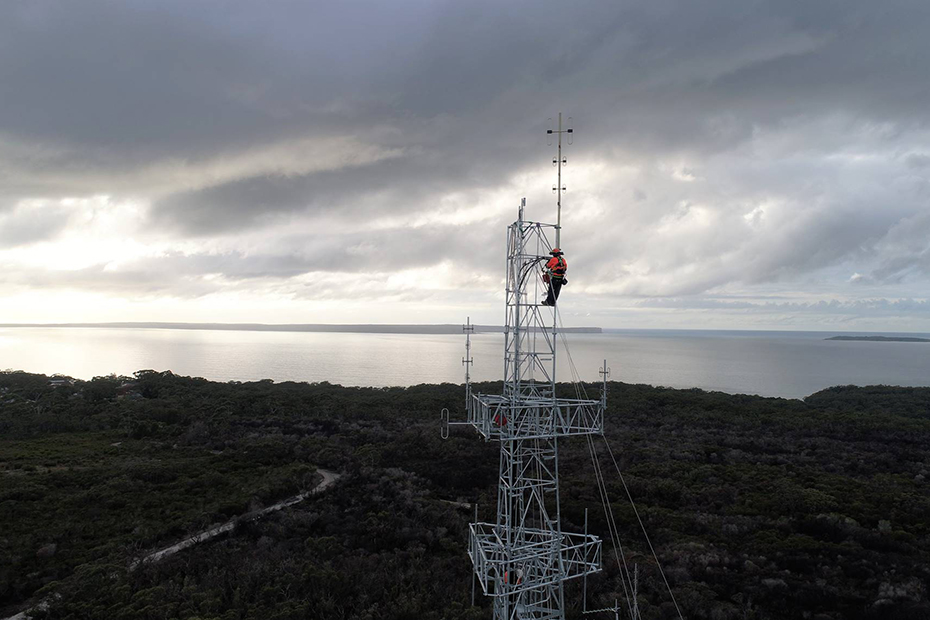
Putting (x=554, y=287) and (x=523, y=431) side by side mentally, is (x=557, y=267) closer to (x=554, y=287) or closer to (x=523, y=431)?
(x=554, y=287)

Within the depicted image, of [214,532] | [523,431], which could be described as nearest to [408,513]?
[214,532]

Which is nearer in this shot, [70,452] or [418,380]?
[70,452]

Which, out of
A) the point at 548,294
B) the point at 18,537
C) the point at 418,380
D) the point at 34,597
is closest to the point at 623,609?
the point at 548,294

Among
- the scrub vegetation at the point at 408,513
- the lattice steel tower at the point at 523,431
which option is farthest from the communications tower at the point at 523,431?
the scrub vegetation at the point at 408,513

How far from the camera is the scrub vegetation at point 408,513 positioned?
1252 cm

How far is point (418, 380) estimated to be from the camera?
8662 cm

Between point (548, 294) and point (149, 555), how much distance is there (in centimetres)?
1443

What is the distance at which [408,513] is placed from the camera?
19.2 meters

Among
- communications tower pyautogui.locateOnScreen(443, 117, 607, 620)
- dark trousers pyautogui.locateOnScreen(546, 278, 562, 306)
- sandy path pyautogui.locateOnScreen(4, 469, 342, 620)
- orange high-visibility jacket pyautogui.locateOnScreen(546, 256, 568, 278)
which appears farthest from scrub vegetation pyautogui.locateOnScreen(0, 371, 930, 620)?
orange high-visibility jacket pyautogui.locateOnScreen(546, 256, 568, 278)

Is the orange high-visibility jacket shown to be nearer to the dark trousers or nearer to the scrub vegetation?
the dark trousers

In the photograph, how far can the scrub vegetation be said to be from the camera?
1252 cm

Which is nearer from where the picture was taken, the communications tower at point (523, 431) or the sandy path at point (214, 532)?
the communications tower at point (523, 431)

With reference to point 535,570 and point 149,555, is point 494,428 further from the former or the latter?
point 149,555

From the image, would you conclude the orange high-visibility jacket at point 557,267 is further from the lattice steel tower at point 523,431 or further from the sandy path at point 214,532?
the sandy path at point 214,532
